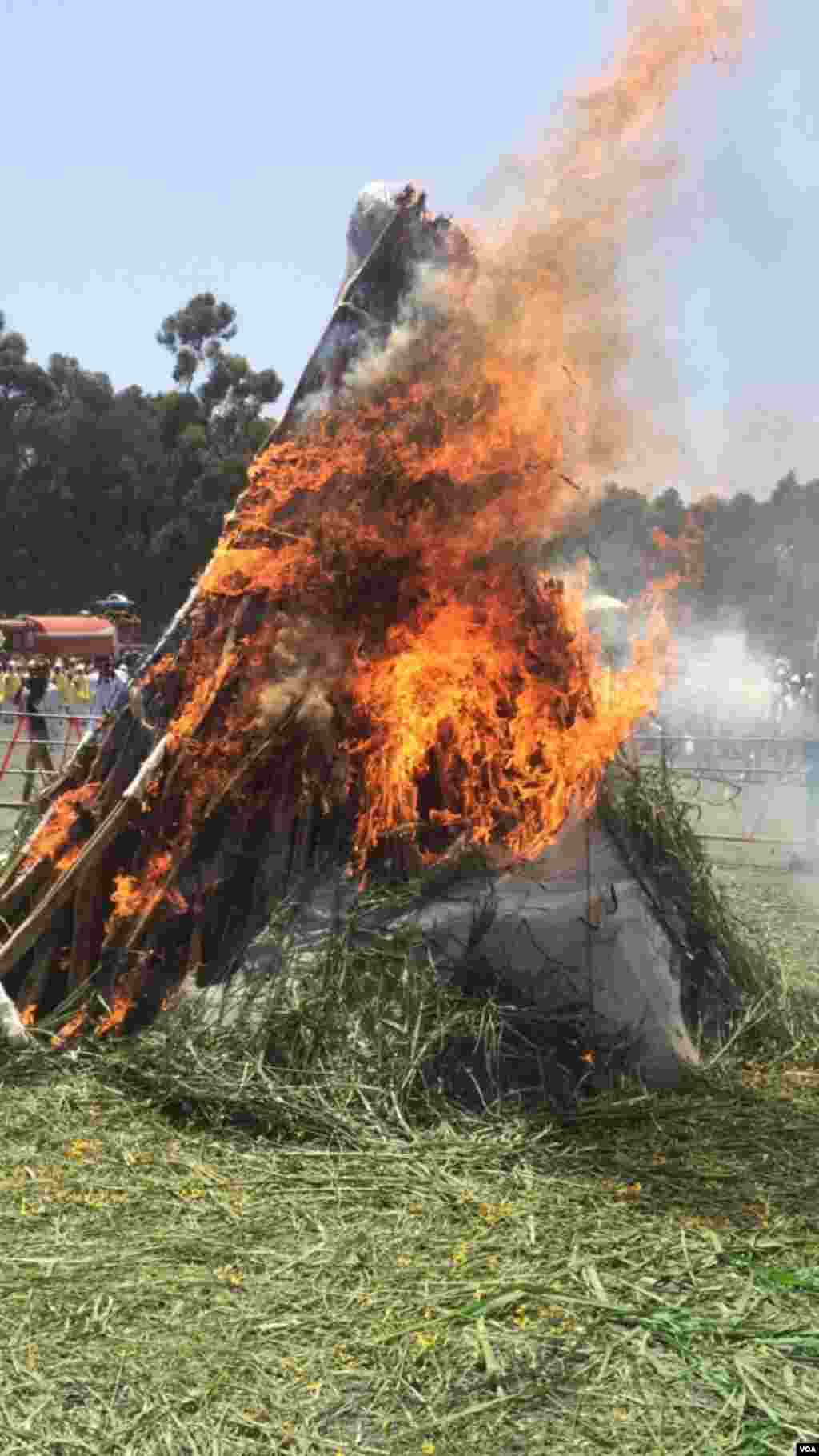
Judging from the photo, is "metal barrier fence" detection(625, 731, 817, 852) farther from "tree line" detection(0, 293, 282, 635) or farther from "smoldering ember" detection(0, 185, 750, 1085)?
"tree line" detection(0, 293, 282, 635)

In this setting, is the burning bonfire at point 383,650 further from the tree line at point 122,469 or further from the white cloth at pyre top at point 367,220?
the tree line at point 122,469

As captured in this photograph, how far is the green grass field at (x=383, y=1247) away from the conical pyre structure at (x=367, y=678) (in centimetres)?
74

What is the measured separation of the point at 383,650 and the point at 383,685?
0.61 feet

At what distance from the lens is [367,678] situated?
24.5ft

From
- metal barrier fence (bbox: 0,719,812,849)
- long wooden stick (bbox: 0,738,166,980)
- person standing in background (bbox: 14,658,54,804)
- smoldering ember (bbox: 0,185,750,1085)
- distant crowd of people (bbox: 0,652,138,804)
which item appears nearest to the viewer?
smoldering ember (bbox: 0,185,750,1085)

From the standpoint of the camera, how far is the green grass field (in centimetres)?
405

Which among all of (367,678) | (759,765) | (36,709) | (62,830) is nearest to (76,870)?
(62,830)

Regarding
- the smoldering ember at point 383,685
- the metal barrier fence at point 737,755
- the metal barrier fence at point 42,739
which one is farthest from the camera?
the metal barrier fence at point 737,755

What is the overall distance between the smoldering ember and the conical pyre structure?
12mm

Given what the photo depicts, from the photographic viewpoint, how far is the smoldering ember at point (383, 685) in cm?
727

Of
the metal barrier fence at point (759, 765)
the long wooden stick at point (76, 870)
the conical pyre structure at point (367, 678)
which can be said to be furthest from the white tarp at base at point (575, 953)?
the metal barrier fence at point (759, 765)

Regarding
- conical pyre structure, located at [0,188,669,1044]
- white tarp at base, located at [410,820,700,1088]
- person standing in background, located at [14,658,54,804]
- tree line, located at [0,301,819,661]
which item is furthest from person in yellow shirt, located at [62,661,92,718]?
tree line, located at [0,301,819,661]

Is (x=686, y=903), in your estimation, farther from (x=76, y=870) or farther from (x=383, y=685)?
(x=76, y=870)

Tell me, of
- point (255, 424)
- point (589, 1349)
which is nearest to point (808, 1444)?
point (589, 1349)
